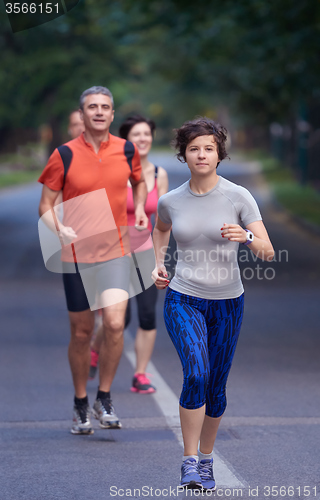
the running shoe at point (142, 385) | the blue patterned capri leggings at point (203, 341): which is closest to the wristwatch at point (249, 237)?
the blue patterned capri leggings at point (203, 341)

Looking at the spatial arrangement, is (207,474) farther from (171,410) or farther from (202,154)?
(171,410)

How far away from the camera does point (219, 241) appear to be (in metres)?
4.55

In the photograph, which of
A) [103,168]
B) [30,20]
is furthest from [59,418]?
[30,20]

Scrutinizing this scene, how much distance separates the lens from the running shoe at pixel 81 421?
19.2 ft

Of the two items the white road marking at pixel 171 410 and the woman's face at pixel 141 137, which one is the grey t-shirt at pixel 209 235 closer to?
the white road marking at pixel 171 410

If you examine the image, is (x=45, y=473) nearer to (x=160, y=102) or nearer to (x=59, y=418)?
(x=59, y=418)

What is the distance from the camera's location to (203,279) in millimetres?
4617

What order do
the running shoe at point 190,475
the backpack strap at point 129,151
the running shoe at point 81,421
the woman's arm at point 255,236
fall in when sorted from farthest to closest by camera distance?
the backpack strap at point 129,151, the running shoe at point 81,421, the running shoe at point 190,475, the woman's arm at point 255,236

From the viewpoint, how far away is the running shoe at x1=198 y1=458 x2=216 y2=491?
15.2 feet

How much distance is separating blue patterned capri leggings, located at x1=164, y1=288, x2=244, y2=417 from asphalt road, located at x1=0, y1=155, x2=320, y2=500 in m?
0.50

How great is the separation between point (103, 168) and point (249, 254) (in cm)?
1099

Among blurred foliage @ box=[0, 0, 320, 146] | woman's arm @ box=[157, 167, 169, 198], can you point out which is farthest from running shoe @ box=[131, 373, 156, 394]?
blurred foliage @ box=[0, 0, 320, 146]

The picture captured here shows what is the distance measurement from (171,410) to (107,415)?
634mm

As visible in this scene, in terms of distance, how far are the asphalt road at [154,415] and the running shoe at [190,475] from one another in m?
0.17
